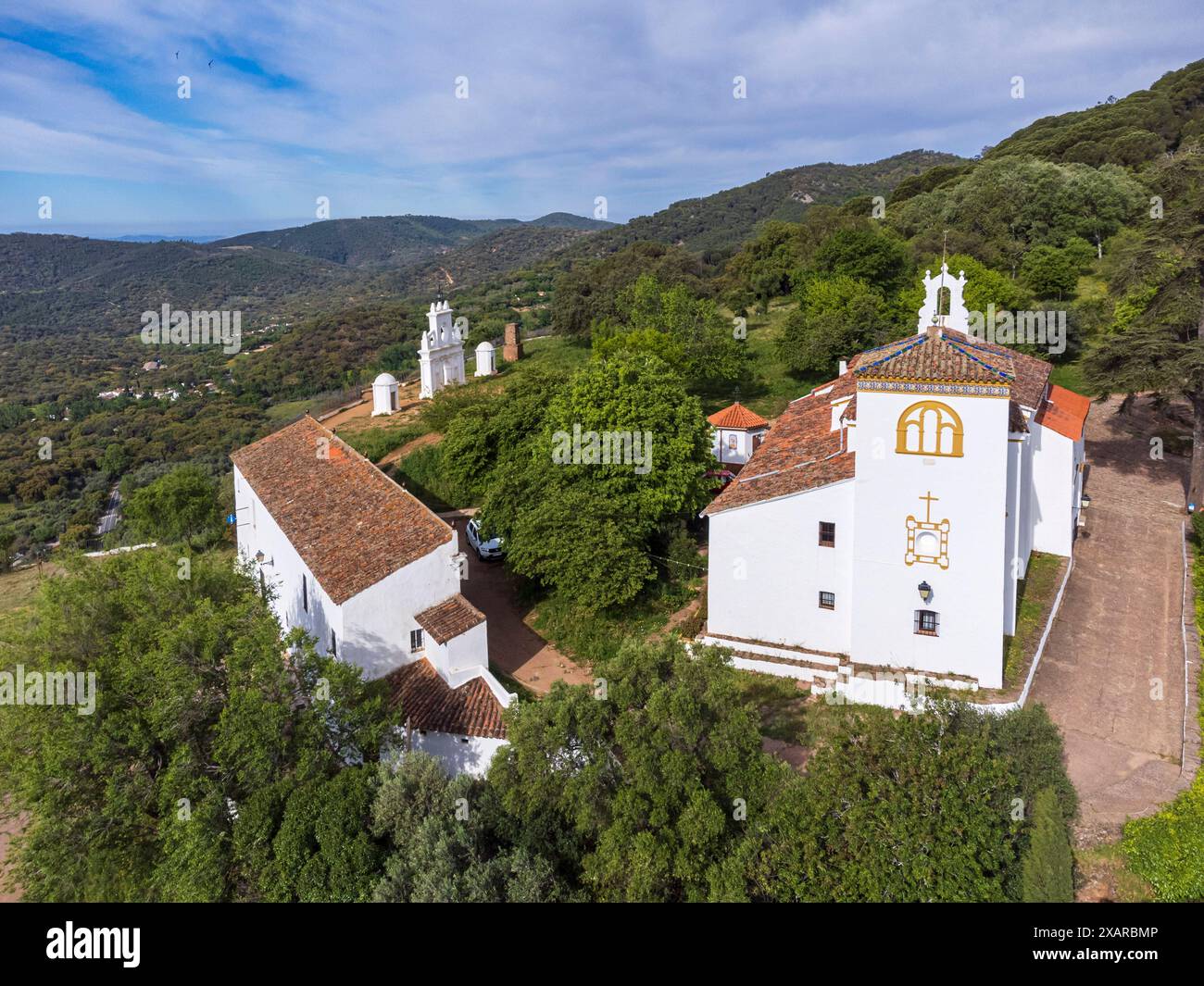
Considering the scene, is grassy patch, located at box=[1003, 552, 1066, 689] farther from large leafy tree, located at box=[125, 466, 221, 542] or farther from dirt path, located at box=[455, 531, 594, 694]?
large leafy tree, located at box=[125, 466, 221, 542]

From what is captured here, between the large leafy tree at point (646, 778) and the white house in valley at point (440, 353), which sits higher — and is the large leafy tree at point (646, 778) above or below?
Result: below

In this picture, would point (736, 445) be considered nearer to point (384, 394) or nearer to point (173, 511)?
point (384, 394)

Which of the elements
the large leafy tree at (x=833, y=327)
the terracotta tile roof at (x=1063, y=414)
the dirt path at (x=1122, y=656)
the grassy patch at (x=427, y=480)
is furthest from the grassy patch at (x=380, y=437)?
the dirt path at (x=1122, y=656)

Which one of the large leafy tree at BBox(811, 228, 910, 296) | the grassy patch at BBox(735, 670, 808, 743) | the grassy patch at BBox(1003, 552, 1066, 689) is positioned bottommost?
the grassy patch at BBox(735, 670, 808, 743)

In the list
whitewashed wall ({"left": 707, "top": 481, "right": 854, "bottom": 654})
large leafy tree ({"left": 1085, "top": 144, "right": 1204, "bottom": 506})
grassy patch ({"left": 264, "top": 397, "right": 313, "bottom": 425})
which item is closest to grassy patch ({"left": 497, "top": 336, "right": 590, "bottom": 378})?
grassy patch ({"left": 264, "top": 397, "right": 313, "bottom": 425})

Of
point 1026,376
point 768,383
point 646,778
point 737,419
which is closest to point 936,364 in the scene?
point 1026,376

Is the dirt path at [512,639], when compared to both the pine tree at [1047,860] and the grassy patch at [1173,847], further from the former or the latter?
the grassy patch at [1173,847]
